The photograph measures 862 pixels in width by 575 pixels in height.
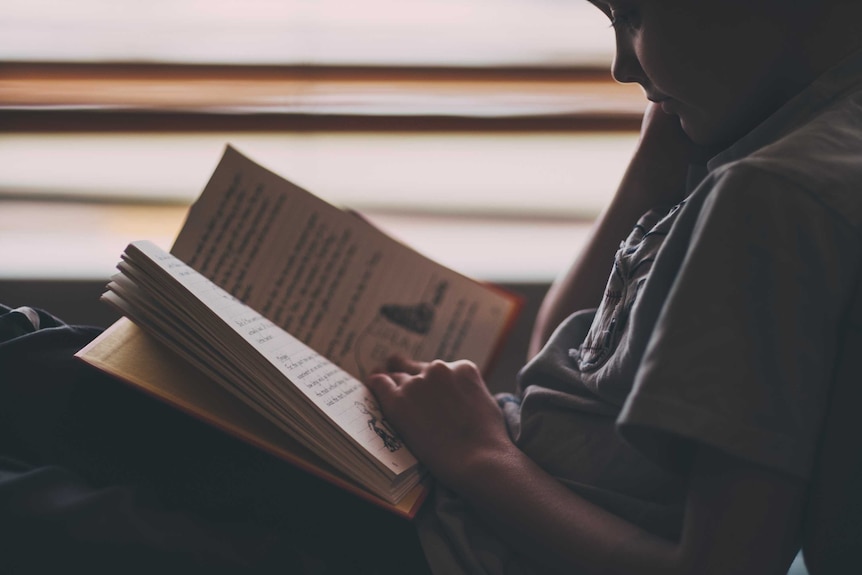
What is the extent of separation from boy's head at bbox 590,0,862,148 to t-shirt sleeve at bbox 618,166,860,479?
142mm

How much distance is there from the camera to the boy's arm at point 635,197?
88cm

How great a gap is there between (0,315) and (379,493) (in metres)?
0.39

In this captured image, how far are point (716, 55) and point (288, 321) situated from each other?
556 mm

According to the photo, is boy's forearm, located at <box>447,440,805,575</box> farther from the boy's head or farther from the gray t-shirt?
the boy's head

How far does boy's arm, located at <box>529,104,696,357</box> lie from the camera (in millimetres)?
875

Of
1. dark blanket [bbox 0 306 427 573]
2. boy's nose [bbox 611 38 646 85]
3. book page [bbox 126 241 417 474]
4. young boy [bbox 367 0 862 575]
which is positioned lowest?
dark blanket [bbox 0 306 427 573]

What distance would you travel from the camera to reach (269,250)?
92 centimetres

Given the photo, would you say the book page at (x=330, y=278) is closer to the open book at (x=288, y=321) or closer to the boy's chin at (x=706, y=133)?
the open book at (x=288, y=321)

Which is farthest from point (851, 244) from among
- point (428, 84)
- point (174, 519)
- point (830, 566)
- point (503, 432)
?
point (428, 84)

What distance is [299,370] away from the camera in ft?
2.29

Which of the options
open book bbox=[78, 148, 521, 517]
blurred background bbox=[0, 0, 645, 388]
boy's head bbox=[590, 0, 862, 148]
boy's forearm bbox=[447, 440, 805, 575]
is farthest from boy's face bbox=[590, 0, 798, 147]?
blurred background bbox=[0, 0, 645, 388]

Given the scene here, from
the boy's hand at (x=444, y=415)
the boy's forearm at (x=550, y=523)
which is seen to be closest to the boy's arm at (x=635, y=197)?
the boy's hand at (x=444, y=415)

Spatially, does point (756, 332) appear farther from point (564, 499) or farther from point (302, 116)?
point (302, 116)

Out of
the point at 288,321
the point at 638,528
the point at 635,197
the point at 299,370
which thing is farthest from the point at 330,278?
the point at 638,528
